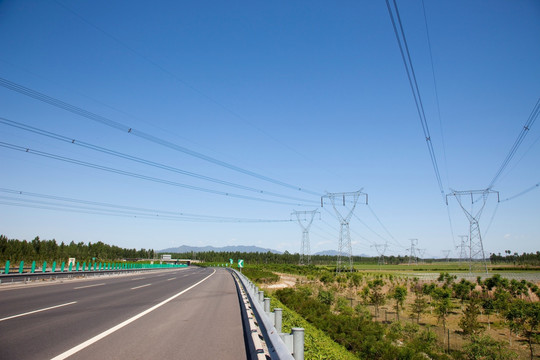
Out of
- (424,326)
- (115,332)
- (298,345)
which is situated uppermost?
(298,345)

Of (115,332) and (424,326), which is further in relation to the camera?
(424,326)

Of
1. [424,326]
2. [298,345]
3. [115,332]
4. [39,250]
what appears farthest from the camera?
[39,250]

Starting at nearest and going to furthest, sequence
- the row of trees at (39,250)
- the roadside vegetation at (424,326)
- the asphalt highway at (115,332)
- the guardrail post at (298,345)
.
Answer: the guardrail post at (298,345) → the asphalt highway at (115,332) → the roadside vegetation at (424,326) → the row of trees at (39,250)

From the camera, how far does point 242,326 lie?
405 inches

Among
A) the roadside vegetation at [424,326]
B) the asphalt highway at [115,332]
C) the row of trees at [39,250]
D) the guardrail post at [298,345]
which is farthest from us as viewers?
the row of trees at [39,250]

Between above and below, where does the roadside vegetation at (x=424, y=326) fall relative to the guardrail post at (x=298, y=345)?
below

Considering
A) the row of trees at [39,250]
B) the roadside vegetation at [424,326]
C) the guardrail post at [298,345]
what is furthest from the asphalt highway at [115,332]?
the row of trees at [39,250]

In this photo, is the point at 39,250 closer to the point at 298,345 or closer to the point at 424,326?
the point at 424,326

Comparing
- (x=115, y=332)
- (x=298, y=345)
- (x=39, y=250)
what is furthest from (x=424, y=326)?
(x=39, y=250)

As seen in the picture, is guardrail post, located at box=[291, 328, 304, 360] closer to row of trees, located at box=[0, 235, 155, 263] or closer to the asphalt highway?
the asphalt highway

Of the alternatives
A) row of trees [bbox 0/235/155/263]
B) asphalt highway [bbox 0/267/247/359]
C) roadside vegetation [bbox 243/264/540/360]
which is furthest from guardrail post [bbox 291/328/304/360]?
row of trees [bbox 0/235/155/263]

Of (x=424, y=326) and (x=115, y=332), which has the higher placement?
(x=115, y=332)

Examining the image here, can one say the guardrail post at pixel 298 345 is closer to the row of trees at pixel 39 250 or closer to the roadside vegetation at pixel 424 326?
the roadside vegetation at pixel 424 326

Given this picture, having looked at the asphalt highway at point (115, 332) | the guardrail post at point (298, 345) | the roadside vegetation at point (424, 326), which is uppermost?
the guardrail post at point (298, 345)
